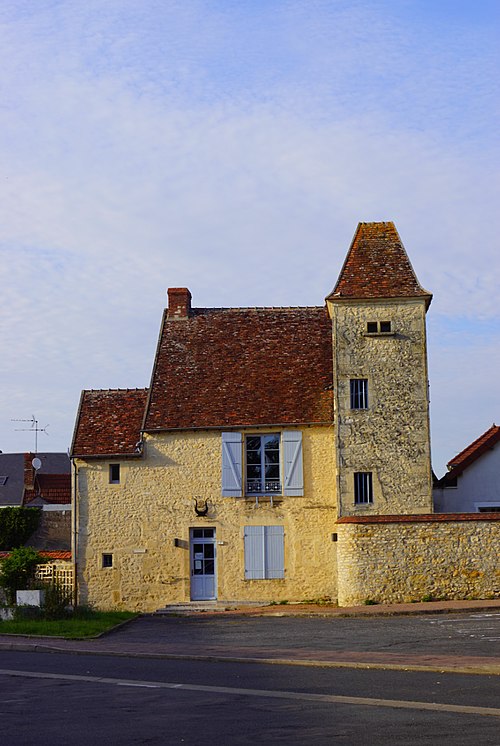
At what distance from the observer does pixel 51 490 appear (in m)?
39.8

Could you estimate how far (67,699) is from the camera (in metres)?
10.9

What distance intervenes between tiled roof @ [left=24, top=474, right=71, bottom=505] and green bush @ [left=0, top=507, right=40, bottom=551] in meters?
5.34

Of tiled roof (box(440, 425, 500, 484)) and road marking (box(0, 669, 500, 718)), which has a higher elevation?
tiled roof (box(440, 425, 500, 484))

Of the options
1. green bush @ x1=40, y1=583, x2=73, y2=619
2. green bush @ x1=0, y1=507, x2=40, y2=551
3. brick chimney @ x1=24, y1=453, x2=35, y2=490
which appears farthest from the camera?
brick chimney @ x1=24, y1=453, x2=35, y2=490

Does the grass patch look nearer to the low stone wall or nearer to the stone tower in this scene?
the low stone wall

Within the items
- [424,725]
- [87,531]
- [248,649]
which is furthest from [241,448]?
[424,725]

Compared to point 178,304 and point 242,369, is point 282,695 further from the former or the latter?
point 178,304

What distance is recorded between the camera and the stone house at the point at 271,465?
1026 inches

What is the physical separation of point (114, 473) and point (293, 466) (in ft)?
16.4

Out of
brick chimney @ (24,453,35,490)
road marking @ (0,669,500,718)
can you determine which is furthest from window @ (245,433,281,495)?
brick chimney @ (24,453,35,490)

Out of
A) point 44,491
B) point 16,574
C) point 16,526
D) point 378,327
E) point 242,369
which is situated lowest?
point 16,574

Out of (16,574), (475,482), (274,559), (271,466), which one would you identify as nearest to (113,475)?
(271,466)

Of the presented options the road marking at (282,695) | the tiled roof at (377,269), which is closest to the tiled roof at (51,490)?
the tiled roof at (377,269)

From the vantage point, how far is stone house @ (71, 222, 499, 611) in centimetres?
2606
